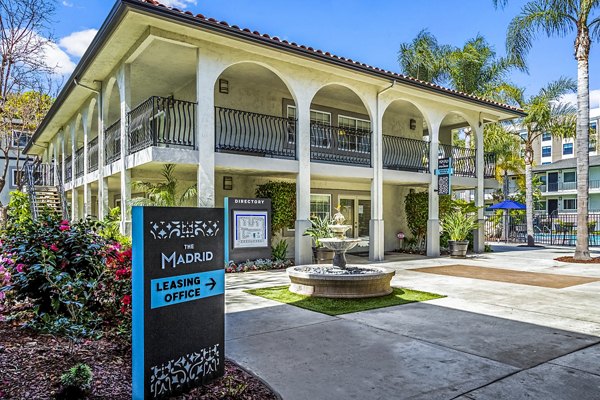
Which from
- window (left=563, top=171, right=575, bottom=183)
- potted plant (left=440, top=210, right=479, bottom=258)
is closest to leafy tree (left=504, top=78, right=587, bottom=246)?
potted plant (left=440, top=210, right=479, bottom=258)

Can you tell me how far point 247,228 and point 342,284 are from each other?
4.69 metres

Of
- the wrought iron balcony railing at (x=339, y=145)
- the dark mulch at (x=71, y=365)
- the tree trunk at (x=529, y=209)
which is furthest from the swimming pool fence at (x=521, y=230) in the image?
the dark mulch at (x=71, y=365)

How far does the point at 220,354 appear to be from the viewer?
378cm

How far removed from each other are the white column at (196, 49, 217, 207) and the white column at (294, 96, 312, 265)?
282cm

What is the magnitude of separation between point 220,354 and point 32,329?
2.54 metres

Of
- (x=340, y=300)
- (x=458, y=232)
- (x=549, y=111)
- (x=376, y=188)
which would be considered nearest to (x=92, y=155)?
(x=376, y=188)

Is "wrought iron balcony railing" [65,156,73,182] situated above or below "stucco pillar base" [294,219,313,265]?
above

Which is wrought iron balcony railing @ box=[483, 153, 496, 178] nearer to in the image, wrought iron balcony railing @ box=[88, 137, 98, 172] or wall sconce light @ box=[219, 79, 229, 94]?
wall sconce light @ box=[219, 79, 229, 94]

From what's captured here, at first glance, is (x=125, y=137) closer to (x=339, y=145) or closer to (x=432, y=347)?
(x=339, y=145)

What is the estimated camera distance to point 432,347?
491cm

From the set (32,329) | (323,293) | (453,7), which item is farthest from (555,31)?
(32,329)

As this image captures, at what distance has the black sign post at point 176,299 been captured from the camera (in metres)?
3.19

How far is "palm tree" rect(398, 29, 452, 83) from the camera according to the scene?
2316 cm

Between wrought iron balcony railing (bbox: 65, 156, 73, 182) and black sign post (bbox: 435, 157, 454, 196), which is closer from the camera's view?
black sign post (bbox: 435, 157, 454, 196)
